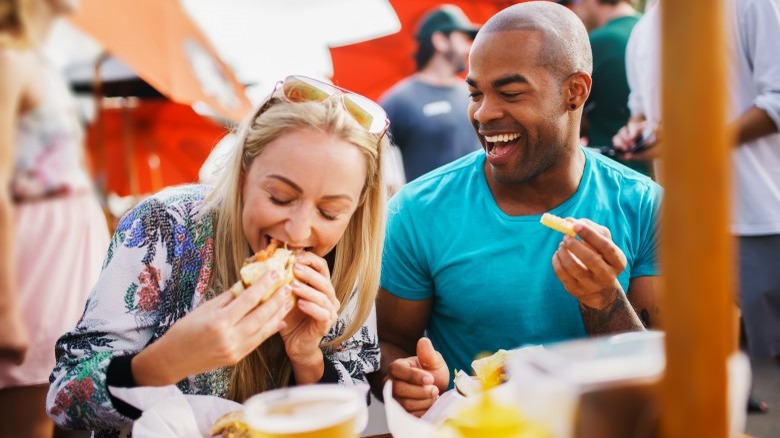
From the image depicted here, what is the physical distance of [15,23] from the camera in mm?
890

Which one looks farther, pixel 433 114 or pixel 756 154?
pixel 433 114

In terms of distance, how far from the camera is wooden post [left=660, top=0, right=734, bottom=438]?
2.31 ft

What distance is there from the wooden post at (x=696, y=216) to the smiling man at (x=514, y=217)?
1453 millimetres

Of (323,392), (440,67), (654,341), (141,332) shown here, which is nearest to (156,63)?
(141,332)

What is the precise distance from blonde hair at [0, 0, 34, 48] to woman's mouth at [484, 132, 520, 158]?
65.4 inches

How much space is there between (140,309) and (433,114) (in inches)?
135

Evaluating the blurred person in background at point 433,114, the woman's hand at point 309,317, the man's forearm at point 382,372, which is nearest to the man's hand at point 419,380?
the woman's hand at point 309,317

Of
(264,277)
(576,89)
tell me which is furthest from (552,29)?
(264,277)

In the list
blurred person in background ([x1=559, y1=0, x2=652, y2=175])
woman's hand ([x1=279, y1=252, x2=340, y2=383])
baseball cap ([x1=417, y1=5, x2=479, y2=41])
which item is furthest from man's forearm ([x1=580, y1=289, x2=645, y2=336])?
baseball cap ([x1=417, y1=5, x2=479, y2=41])

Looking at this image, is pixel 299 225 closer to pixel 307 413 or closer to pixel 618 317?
pixel 307 413

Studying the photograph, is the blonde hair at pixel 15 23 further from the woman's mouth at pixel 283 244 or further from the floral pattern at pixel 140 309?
the woman's mouth at pixel 283 244

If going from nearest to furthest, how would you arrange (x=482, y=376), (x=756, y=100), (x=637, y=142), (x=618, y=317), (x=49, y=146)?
(x=49, y=146) → (x=482, y=376) → (x=618, y=317) → (x=756, y=100) → (x=637, y=142)

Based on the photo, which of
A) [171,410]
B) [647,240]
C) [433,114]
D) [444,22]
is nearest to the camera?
[171,410]

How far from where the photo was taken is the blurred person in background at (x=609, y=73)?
143 inches
